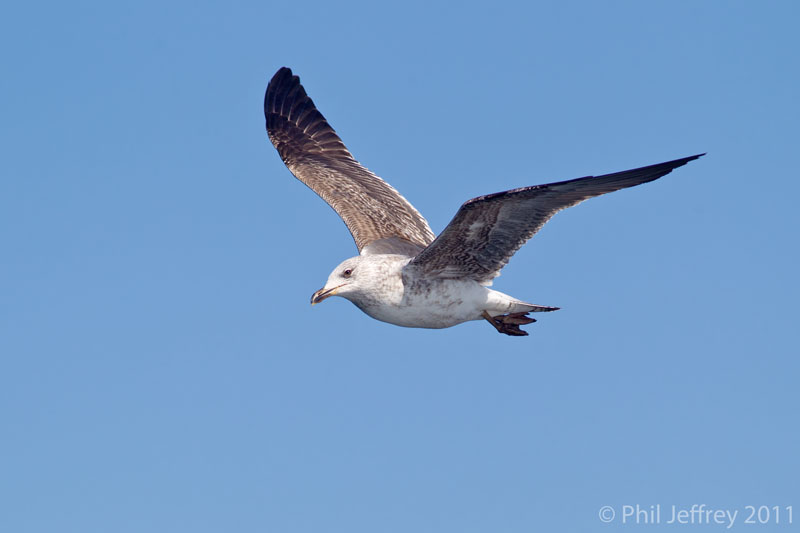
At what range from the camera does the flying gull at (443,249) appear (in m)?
12.4

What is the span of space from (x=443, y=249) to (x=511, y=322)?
1972 mm

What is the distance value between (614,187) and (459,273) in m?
2.71

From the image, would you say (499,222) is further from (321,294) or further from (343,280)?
(321,294)

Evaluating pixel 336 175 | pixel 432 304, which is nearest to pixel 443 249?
pixel 432 304

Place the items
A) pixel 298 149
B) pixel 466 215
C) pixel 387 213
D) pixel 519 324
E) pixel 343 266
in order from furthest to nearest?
pixel 298 149, pixel 387 213, pixel 519 324, pixel 343 266, pixel 466 215

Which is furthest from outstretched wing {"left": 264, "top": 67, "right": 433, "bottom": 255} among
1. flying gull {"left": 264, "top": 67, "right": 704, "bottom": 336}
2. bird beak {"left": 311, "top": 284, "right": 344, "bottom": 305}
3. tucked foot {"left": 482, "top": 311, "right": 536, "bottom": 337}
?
tucked foot {"left": 482, "top": 311, "right": 536, "bottom": 337}

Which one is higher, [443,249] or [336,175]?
[336,175]

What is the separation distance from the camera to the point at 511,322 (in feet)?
48.6

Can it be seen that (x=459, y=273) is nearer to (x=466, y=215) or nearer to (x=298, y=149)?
(x=466, y=215)

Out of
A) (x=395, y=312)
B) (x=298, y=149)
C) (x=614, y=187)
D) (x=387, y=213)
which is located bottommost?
(x=395, y=312)

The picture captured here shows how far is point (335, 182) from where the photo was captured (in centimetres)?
1781

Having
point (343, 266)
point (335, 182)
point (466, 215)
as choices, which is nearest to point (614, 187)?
point (466, 215)

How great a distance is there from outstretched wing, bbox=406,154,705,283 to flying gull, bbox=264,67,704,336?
0.01 meters

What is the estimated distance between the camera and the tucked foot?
1475cm
